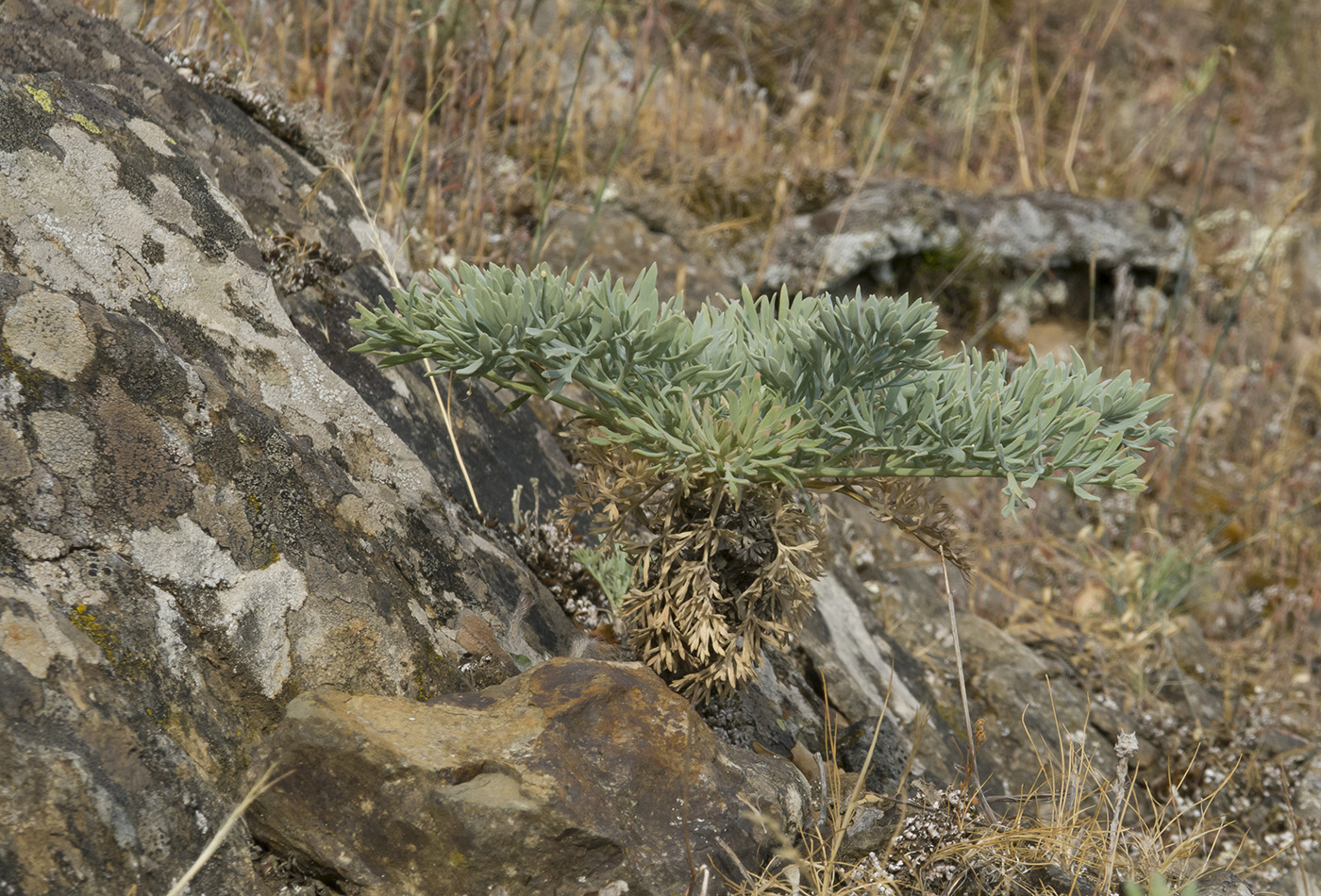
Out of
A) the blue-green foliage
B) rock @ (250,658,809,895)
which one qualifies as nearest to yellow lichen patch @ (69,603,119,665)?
rock @ (250,658,809,895)

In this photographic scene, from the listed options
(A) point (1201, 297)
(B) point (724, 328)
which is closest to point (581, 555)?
(B) point (724, 328)

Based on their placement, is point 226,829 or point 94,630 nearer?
point 226,829

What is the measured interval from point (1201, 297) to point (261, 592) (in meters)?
6.71

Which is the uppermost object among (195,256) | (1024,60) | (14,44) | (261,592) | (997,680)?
(1024,60)

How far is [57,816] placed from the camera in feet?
4.09

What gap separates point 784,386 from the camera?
1.70m

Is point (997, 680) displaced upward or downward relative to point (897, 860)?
downward

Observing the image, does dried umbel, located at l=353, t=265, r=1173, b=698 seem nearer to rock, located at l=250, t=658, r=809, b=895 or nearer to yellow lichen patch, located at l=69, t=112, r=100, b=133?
rock, located at l=250, t=658, r=809, b=895

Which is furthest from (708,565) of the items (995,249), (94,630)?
(995,249)

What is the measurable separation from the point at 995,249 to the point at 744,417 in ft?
14.9

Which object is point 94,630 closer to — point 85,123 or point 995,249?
point 85,123

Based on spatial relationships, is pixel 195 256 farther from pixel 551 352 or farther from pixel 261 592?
pixel 551 352

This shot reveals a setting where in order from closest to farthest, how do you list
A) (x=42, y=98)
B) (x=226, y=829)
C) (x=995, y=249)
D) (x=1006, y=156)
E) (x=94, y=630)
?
(x=226, y=829), (x=94, y=630), (x=42, y=98), (x=995, y=249), (x=1006, y=156)

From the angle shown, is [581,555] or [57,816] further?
[581,555]
